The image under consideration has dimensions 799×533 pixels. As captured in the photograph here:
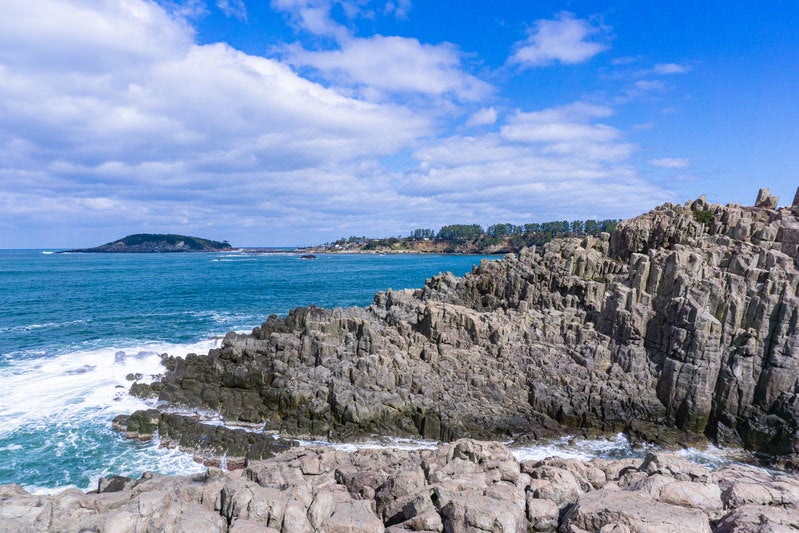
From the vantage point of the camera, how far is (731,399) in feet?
78.2

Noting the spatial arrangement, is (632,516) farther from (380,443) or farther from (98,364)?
(98,364)

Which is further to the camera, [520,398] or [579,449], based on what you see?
[520,398]

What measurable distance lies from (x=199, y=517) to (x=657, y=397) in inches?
946

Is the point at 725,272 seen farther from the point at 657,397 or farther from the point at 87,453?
the point at 87,453

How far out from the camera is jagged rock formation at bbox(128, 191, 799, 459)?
78.3 feet

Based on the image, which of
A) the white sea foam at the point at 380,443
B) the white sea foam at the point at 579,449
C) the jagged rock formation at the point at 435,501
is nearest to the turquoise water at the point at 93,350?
the white sea foam at the point at 380,443

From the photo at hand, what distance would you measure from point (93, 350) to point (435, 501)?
3674cm

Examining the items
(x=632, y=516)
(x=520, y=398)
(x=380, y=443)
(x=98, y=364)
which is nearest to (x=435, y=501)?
(x=632, y=516)

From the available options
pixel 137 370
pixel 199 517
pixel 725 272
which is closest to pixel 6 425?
pixel 137 370

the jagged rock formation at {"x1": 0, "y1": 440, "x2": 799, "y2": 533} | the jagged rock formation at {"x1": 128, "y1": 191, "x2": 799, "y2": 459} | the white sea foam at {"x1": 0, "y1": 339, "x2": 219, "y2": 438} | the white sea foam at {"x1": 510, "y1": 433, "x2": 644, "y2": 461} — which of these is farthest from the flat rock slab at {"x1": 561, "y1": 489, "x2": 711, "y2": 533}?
the white sea foam at {"x1": 0, "y1": 339, "x2": 219, "y2": 438}

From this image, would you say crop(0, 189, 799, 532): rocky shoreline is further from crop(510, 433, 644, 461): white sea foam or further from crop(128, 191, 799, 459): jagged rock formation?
crop(510, 433, 644, 461): white sea foam

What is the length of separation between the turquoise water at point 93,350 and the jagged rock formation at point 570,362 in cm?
474

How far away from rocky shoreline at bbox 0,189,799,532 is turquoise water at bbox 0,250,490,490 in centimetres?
240

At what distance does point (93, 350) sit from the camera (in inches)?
1480
